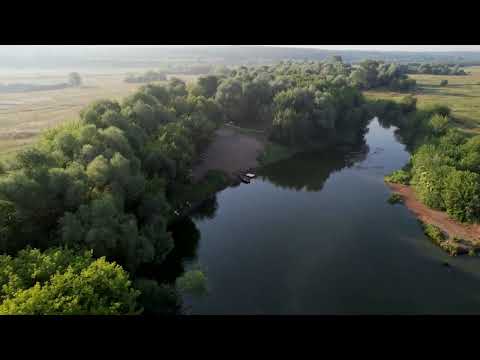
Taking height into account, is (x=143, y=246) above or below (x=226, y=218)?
above

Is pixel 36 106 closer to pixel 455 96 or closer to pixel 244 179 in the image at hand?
pixel 244 179

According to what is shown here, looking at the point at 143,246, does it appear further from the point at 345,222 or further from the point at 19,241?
the point at 345,222

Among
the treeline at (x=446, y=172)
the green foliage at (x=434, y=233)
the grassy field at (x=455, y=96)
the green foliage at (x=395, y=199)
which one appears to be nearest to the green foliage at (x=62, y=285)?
the green foliage at (x=434, y=233)

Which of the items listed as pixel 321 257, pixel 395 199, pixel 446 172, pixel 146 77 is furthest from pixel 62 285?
pixel 146 77

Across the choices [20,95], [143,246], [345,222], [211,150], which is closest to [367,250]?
[345,222]

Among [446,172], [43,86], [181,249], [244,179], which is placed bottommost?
[244,179]

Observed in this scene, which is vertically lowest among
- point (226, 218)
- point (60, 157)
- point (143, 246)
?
point (226, 218)
